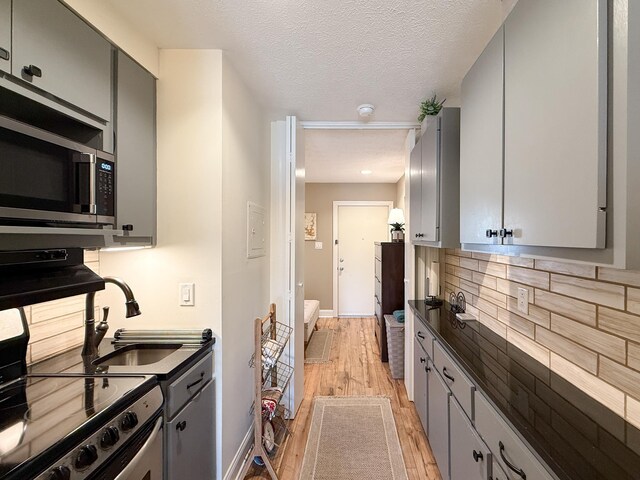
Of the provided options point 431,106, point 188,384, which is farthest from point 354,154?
point 188,384


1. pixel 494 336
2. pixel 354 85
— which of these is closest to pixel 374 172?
pixel 354 85

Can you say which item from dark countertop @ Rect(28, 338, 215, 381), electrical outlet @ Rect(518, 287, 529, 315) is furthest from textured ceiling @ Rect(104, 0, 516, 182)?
dark countertop @ Rect(28, 338, 215, 381)

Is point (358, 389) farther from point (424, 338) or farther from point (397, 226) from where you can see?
point (397, 226)

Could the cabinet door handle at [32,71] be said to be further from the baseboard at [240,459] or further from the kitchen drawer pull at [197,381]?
the baseboard at [240,459]

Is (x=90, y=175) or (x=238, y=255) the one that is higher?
(x=90, y=175)

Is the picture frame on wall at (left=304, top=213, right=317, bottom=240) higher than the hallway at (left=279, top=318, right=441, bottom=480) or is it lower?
higher

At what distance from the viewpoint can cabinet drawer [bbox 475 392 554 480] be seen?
846mm

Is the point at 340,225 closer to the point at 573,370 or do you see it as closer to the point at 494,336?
the point at 494,336

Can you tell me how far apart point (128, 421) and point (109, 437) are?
0.08 m

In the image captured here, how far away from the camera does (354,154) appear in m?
3.68

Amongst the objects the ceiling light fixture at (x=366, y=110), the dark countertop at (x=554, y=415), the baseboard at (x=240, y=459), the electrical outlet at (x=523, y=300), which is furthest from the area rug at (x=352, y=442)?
the ceiling light fixture at (x=366, y=110)

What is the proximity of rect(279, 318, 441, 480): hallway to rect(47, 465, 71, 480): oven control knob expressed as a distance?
4.76 ft

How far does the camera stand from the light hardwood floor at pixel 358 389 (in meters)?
1.99

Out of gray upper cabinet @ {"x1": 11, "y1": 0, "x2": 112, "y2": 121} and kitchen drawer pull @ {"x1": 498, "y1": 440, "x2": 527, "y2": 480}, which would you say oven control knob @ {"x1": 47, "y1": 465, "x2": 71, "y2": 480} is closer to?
gray upper cabinet @ {"x1": 11, "y1": 0, "x2": 112, "y2": 121}
